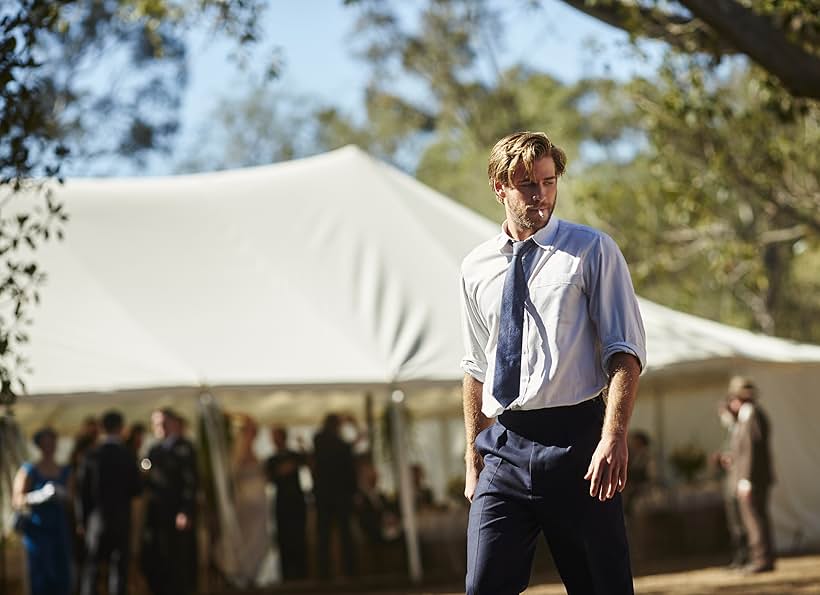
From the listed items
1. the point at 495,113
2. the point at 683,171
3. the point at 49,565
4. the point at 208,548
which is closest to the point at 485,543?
the point at 49,565

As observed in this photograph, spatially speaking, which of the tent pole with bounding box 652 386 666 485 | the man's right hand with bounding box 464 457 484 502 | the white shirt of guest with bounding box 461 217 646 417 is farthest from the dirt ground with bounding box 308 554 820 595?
the white shirt of guest with bounding box 461 217 646 417

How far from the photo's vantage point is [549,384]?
12.7ft

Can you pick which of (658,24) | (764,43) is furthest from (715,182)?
(764,43)

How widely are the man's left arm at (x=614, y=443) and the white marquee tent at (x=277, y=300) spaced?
8.81 metres

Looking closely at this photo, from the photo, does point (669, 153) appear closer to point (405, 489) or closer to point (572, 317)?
point (405, 489)

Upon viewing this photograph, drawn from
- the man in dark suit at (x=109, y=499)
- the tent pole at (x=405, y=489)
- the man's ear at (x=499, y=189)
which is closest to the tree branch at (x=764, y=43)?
the man's ear at (x=499, y=189)

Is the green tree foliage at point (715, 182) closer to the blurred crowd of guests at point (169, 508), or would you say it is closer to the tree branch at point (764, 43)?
the tree branch at point (764, 43)

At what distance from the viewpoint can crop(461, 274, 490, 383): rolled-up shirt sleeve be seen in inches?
164

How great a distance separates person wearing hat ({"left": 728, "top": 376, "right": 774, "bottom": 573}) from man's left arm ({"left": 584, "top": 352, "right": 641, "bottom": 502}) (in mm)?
9532

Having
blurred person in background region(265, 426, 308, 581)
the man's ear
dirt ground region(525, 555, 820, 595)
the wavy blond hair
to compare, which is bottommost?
dirt ground region(525, 555, 820, 595)

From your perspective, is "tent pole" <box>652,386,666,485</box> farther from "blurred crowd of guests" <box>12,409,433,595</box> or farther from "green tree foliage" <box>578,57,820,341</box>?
"blurred crowd of guests" <box>12,409,433,595</box>

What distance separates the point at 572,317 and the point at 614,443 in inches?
16.0

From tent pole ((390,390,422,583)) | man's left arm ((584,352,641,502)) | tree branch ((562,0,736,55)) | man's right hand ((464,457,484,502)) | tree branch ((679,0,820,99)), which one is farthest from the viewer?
tent pole ((390,390,422,583))

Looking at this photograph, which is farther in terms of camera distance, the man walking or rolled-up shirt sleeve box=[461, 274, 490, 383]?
rolled-up shirt sleeve box=[461, 274, 490, 383]
